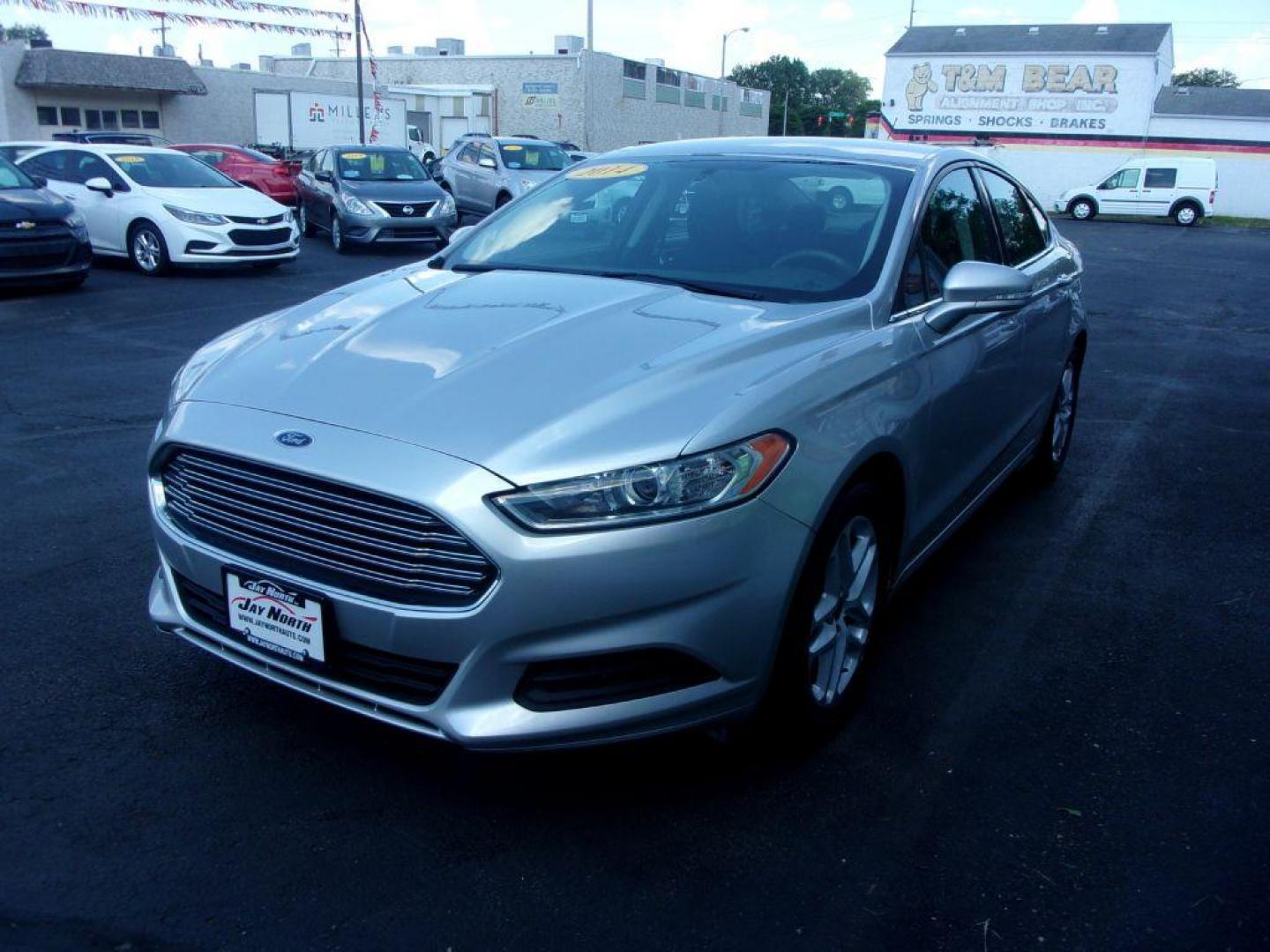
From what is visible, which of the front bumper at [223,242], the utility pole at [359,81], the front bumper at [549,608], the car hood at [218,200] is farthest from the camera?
the utility pole at [359,81]

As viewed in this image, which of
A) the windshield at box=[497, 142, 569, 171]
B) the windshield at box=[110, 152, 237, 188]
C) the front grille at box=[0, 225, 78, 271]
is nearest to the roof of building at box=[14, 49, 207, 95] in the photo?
the windshield at box=[497, 142, 569, 171]

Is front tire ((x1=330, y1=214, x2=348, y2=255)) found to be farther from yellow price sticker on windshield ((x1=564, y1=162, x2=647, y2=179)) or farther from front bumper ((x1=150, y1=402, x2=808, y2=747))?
front bumper ((x1=150, y1=402, x2=808, y2=747))

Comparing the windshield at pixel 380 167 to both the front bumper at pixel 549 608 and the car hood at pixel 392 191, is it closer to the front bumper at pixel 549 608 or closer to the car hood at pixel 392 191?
the car hood at pixel 392 191

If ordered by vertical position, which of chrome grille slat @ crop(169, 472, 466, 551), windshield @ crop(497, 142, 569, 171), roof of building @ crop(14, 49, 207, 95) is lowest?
chrome grille slat @ crop(169, 472, 466, 551)

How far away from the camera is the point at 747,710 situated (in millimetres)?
2832

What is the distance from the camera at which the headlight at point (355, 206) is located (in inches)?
648

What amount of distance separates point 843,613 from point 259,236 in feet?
39.5

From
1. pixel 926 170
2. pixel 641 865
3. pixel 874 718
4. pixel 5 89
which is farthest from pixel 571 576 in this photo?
pixel 5 89

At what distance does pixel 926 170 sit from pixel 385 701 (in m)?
2.78

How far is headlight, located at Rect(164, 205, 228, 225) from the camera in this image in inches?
518

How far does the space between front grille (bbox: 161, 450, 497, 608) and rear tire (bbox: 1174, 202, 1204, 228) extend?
126 ft

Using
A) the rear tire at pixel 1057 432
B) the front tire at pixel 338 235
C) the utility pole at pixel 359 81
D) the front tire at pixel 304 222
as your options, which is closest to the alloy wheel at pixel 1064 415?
the rear tire at pixel 1057 432

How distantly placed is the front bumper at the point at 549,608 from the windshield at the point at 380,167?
52.3 ft

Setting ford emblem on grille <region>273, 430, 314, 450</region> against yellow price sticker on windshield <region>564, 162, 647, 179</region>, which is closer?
ford emblem on grille <region>273, 430, 314, 450</region>
